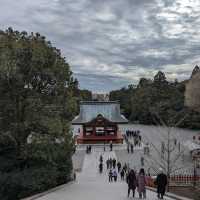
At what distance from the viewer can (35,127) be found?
2472 cm

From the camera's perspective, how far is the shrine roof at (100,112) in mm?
64312

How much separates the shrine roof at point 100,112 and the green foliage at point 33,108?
37.1 metres

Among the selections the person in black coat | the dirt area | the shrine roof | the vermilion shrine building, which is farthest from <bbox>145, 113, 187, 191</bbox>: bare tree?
the shrine roof

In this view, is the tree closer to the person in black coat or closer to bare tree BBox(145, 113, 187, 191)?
bare tree BBox(145, 113, 187, 191)

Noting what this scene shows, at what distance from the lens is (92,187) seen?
24.5m

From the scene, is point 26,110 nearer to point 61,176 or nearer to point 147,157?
point 61,176

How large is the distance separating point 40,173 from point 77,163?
2000 centimetres

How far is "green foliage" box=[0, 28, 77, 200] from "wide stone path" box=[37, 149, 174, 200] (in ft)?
6.39

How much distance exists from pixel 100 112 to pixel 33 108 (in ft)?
138

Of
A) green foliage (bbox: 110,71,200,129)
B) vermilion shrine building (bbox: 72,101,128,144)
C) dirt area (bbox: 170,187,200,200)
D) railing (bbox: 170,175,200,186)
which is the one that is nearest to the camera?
dirt area (bbox: 170,187,200,200)

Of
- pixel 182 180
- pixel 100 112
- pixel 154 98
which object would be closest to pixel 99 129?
pixel 100 112

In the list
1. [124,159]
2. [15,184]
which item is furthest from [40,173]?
[124,159]

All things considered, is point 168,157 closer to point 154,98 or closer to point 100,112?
point 100,112

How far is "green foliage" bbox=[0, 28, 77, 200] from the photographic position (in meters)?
24.2
